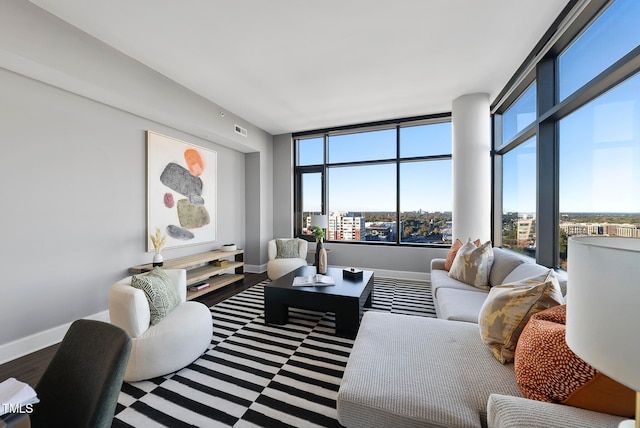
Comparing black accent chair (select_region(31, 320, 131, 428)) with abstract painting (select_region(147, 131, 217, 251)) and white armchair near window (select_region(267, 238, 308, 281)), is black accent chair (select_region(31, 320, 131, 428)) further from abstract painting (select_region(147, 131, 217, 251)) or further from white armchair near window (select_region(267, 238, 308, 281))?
white armchair near window (select_region(267, 238, 308, 281))

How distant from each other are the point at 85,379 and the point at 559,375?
69.3 inches

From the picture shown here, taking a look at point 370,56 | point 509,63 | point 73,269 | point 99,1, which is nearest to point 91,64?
point 99,1

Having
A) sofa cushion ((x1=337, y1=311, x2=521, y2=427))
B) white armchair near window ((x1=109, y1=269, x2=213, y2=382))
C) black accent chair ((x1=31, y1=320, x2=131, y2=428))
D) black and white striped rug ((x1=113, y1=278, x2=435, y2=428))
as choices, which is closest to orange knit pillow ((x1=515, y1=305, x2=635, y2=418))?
sofa cushion ((x1=337, y1=311, x2=521, y2=427))

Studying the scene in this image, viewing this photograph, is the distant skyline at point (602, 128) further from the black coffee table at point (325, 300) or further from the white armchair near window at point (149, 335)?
the white armchair near window at point (149, 335)

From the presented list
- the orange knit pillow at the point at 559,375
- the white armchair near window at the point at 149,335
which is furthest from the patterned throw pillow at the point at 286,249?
the orange knit pillow at the point at 559,375

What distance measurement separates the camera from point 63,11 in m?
2.02

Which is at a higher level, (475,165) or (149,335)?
(475,165)

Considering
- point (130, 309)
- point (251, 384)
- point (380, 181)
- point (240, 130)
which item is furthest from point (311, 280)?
point (240, 130)

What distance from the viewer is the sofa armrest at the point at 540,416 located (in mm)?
823

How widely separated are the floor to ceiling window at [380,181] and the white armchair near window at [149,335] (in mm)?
3457

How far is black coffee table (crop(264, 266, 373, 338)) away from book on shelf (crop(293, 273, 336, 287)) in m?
0.05

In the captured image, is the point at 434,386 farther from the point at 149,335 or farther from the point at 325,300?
the point at 149,335

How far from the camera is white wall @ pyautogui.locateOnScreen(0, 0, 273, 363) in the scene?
2.08m

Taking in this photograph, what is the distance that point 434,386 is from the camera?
114cm
